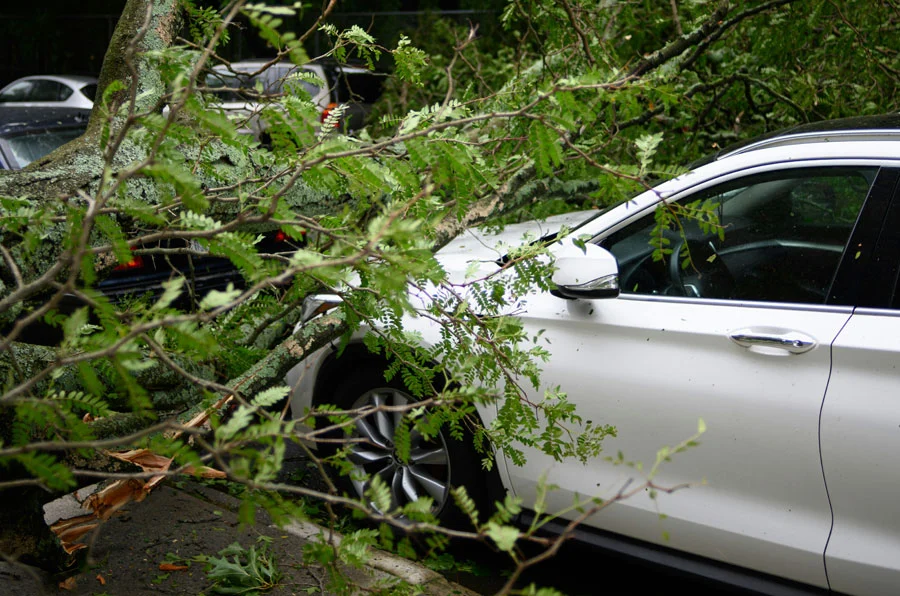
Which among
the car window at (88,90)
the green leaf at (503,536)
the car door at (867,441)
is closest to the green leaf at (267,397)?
the green leaf at (503,536)

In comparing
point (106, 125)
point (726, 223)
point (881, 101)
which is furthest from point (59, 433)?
point (881, 101)

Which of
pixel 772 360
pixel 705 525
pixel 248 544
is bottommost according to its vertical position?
pixel 248 544

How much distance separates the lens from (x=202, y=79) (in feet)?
10.3

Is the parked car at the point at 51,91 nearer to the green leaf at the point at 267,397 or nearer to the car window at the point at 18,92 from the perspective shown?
the car window at the point at 18,92

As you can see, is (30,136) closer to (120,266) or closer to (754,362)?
(120,266)

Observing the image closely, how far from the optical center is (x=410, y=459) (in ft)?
11.6

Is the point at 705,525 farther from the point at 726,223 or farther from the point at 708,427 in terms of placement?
the point at 726,223

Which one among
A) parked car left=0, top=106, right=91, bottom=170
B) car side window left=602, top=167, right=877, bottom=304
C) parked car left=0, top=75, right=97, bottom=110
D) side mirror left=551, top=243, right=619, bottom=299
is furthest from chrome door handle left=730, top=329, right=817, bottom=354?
parked car left=0, top=75, right=97, bottom=110

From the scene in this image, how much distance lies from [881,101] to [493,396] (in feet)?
13.9

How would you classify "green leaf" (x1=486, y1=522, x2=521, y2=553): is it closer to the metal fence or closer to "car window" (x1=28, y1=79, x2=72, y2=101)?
"car window" (x1=28, y1=79, x2=72, y2=101)

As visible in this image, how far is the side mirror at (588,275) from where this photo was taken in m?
3.03

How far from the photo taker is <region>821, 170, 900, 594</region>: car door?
8.57 feet

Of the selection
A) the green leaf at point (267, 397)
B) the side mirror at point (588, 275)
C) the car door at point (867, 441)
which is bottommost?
the car door at point (867, 441)

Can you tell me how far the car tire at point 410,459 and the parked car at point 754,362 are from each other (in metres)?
0.14
